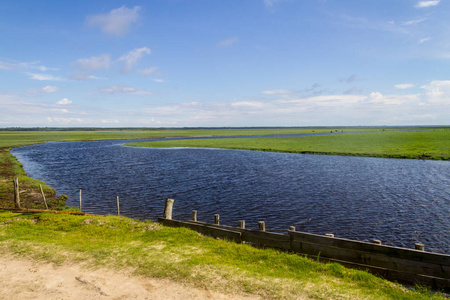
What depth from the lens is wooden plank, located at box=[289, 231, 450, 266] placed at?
1146 cm

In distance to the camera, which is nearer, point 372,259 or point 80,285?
point 80,285

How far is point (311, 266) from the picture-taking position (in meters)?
13.2

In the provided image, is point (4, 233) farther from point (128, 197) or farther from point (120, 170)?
point (120, 170)

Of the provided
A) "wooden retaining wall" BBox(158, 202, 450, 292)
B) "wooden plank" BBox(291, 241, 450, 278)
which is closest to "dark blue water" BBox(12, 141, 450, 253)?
"wooden retaining wall" BBox(158, 202, 450, 292)

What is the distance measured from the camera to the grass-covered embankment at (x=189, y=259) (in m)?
11.4

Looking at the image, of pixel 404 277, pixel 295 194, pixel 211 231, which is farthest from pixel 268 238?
pixel 295 194

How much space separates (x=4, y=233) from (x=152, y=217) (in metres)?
11.3

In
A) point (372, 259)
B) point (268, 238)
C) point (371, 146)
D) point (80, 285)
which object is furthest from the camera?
Result: point (371, 146)

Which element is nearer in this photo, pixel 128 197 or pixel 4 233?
pixel 4 233

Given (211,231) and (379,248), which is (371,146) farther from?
(211,231)

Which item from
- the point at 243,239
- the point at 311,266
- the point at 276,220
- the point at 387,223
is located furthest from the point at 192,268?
the point at 387,223

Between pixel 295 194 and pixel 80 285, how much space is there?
2723 cm

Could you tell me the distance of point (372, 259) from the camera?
500 inches

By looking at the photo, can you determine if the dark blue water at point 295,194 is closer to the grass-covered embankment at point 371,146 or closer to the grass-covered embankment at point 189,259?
the grass-covered embankment at point 189,259
